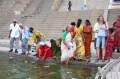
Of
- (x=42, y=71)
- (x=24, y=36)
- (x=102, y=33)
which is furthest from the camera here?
(x=24, y=36)

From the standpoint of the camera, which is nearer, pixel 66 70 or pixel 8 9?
pixel 66 70

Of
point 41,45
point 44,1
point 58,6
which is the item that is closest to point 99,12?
point 58,6

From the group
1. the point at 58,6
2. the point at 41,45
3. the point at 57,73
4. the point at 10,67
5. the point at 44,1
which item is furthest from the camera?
the point at 44,1

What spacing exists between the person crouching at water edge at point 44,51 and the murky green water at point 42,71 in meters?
0.44

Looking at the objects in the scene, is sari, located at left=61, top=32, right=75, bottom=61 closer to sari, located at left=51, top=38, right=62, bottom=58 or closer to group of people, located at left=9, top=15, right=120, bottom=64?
group of people, located at left=9, top=15, right=120, bottom=64

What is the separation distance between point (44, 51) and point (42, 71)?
Result: 200cm

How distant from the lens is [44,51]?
1296 centimetres

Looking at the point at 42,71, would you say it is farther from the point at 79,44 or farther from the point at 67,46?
the point at 79,44

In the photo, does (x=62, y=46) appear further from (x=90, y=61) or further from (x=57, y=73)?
(x=57, y=73)

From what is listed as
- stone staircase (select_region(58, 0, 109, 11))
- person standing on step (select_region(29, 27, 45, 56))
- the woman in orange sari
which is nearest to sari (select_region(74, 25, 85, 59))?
the woman in orange sari

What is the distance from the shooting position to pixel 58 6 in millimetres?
33969

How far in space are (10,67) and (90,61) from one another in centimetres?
290

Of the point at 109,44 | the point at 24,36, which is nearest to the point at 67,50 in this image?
the point at 109,44

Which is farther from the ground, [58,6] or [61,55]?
[58,6]
